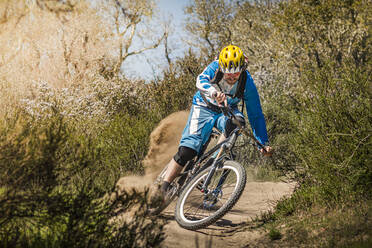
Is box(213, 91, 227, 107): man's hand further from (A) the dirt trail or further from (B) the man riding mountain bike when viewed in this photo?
(A) the dirt trail

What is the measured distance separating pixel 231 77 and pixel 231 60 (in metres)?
0.24

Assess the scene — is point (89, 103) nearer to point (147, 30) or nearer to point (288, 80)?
point (288, 80)

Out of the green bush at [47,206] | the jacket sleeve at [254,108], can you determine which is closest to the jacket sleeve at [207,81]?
the jacket sleeve at [254,108]

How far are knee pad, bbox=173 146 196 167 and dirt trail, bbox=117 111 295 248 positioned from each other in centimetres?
50

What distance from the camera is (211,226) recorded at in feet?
15.3

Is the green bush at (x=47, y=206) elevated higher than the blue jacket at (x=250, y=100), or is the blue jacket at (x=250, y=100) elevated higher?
the blue jacket at (x=250, y=100)

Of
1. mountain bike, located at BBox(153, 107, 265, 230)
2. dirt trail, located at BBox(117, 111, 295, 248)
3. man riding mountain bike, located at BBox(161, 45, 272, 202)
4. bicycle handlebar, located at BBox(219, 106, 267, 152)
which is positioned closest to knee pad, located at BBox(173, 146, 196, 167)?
man riding mountain bike, located at BBox(161, 45, 272, 202)

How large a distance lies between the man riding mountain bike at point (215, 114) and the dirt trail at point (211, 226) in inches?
21.6

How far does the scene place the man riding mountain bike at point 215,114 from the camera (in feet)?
14.4

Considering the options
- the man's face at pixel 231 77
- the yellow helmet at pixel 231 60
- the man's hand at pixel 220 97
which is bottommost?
the man's hand at pixel 220 97

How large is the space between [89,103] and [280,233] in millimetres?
8502

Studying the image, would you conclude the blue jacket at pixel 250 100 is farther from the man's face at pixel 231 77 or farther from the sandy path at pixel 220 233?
the sandy path at pixel 220 233

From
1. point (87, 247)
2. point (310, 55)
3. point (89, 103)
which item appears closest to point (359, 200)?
point (87, 247)

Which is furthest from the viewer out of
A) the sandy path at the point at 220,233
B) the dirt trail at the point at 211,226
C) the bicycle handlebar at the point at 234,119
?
the bicycle handlebar at the point at 234,119
